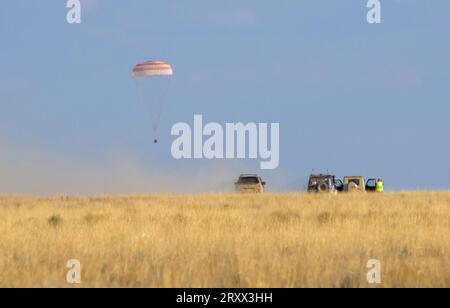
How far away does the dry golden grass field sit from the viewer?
40.8ft

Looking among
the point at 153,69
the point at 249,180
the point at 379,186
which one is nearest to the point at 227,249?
the point at 153,69

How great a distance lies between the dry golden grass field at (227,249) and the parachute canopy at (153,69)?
56.5 ft

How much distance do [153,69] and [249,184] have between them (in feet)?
32.2

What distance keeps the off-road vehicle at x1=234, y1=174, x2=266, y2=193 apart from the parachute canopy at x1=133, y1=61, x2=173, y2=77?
345 inches

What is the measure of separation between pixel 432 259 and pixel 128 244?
5.63 meters

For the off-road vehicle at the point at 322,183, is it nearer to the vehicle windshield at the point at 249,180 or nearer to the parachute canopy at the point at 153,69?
the vehicle windshield at the point at 249,180

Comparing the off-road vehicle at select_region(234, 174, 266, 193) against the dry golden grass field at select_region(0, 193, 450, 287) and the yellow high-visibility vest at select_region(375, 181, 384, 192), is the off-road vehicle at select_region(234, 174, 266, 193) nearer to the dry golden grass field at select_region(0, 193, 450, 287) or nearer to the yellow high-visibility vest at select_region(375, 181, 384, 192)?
the yellow high-visibility vest at select_region(375, 181, 384, 192)

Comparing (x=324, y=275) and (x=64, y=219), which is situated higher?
(x=64, y=219)

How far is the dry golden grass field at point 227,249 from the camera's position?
40.8ft

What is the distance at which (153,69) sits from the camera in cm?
4434

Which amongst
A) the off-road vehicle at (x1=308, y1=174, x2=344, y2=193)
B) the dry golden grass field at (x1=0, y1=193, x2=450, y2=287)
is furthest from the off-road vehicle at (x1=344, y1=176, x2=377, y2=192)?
the dry golden grass field at (x1=0, y1=193, x2=450, y2=287)

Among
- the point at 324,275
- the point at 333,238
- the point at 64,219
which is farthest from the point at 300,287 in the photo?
the point at 64,219
